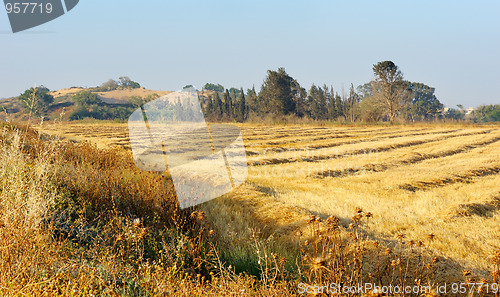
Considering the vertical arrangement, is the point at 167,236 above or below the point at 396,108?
below

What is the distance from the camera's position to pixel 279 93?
48.5 meters

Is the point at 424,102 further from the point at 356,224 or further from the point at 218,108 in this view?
the point at 356,224

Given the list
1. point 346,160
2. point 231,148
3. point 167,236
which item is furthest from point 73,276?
point 231,148

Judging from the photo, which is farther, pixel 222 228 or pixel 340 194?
pixel 340 194

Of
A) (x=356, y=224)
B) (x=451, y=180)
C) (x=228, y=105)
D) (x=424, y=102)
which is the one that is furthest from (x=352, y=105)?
(x=356, y=224)

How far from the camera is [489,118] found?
7138cm

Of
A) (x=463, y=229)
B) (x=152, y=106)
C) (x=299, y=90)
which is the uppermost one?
(x=299, y=90)

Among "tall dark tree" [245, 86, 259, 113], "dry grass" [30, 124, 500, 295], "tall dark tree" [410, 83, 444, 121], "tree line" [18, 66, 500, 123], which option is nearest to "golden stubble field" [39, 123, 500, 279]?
"dry grass" [30, 124, 500, 295]

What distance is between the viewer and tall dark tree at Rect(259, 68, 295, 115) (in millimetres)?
48438

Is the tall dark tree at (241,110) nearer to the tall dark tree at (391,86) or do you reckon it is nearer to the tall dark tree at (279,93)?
the tall dark tree at (279,93)

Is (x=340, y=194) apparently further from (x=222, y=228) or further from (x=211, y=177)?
(x=222, y=228)

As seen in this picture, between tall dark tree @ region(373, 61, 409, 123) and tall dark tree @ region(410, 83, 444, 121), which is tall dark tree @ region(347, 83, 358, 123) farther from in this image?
Result: tall dark tree @ region(410, 83, 444, 121)

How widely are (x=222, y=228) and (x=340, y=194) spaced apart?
11.7ft

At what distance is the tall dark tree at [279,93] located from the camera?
4844 centimetres
